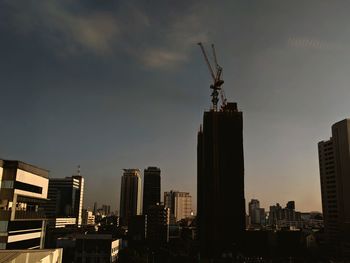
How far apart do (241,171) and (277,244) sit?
33739mm

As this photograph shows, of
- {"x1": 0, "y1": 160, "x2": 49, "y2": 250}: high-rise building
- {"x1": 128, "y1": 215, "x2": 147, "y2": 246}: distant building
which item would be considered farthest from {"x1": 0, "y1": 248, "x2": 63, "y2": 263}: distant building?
{"x1": 128, "y1": 215, "x2": 147, "y2": 246}: distant building

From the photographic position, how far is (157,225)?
15100 cm

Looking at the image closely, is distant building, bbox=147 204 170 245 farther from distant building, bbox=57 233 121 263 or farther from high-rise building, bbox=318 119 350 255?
distant building, bbox=57 233 121 263

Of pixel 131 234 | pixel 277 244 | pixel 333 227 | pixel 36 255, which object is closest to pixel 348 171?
pixel 333 227

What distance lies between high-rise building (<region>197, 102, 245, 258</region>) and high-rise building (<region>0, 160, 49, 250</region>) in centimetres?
6939

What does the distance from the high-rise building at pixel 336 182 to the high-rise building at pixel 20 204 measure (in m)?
98.0

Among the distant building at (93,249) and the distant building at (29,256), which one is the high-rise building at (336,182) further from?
the distant building at (29,256)

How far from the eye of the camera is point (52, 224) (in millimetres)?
183625

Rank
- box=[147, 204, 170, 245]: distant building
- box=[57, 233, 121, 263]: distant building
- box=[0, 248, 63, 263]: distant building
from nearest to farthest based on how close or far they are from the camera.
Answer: box=[0, 248, 63, 263]: distant building, box=[57, 233, 121, 263]: distant building, box=[147, 204, 170, 245]: distant building

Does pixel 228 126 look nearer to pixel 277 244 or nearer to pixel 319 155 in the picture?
pixel 319 155

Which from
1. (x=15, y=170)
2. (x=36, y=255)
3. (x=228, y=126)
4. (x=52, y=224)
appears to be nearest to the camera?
(x=36, y=255)

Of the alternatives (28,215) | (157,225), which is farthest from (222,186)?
(28,215)

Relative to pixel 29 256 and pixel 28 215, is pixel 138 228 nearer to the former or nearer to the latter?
pixel 28 215

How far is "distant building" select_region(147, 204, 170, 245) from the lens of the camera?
149m
